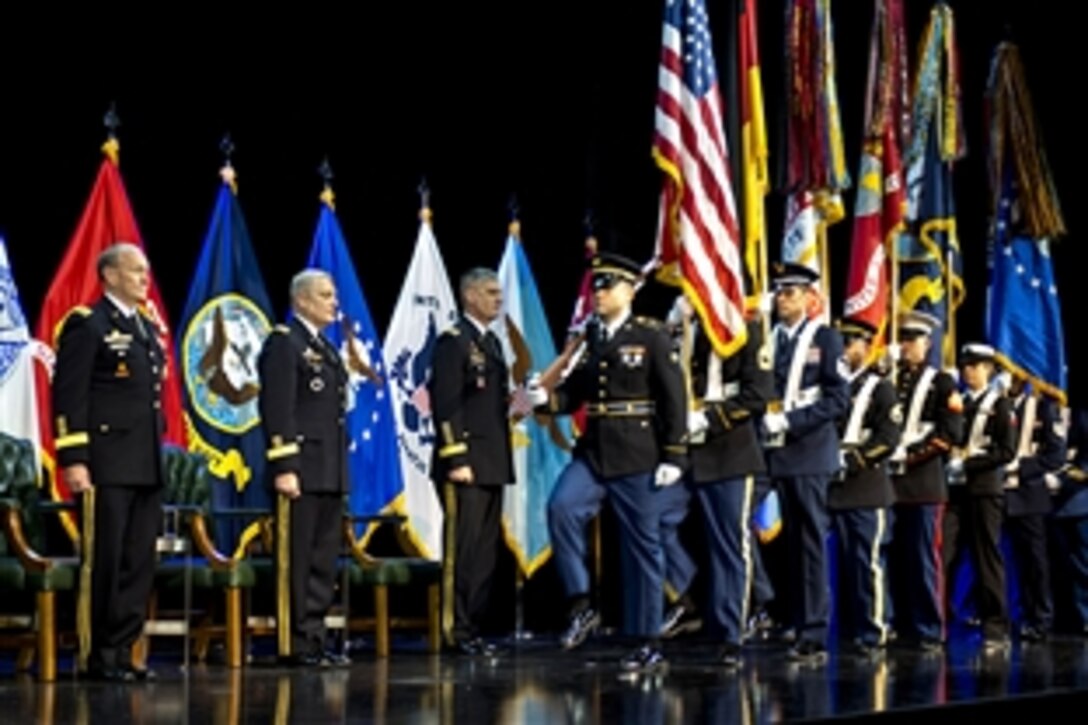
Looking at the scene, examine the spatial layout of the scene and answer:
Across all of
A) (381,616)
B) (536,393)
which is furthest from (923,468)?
(381,616)

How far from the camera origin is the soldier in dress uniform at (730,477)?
752 cm

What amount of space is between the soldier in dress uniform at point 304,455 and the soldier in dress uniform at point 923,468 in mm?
2975

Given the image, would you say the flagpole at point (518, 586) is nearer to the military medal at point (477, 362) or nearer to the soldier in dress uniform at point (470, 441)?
the soldier in dress uniform at point (470, 441)

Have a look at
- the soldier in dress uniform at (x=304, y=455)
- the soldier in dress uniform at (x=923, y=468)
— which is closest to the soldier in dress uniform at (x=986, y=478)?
the soldier in dress uniform at (x=923, y=468)

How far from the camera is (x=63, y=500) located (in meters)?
8.14

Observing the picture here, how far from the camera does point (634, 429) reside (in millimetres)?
7371

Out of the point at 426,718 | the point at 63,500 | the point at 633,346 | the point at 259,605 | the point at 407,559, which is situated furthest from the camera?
the point at 259,605

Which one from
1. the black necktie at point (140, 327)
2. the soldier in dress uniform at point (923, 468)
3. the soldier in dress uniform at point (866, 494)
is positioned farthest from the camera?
the soldier in dress uniform at point (923, 468)

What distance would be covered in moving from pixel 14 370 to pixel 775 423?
10.6 feet

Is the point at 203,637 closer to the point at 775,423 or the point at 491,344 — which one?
the point at 491,344

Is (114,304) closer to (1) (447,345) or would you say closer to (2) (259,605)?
(1) (447,345)

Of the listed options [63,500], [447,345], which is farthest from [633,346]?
[63,500]

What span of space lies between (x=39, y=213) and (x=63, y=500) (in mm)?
1489

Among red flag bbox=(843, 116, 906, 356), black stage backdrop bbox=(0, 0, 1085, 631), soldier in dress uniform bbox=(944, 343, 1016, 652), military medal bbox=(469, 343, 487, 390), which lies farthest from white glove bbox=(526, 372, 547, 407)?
red flag bbox=(843, 116, 906, 356)
